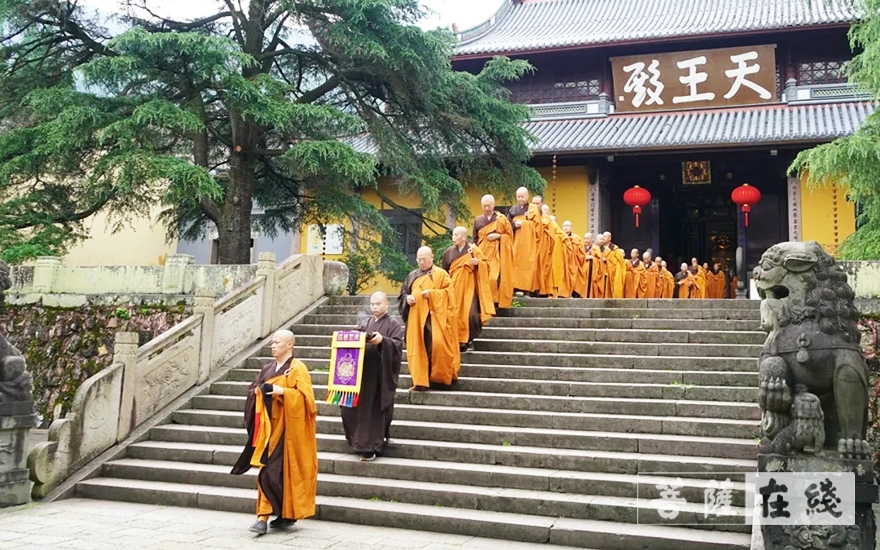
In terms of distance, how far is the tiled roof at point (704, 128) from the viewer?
44.8 feet

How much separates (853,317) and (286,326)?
6.65 meters

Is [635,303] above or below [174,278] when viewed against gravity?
below

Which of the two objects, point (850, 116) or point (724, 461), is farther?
point (850, 116)

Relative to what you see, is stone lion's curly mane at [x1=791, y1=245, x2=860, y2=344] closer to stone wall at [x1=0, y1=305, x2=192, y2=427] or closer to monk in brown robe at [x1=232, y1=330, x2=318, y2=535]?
monk in brown robe at [x1=232, y1=330, x2=318, y2=535]

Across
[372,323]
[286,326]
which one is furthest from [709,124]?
[372,323]

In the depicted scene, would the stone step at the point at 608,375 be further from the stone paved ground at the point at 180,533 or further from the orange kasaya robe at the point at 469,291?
the stone paved ground at the point at 180,533

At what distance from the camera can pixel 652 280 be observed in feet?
45.6

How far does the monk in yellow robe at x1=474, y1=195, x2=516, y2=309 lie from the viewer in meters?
8.96

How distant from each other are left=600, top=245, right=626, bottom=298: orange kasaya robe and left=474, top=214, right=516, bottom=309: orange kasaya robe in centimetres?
359

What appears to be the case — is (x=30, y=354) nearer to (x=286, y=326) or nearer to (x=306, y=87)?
(x=286, y=326)

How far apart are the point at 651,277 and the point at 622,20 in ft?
26.5

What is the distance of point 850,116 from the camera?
46.4 feet

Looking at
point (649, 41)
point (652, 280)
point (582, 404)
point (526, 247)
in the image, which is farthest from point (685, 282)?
point (582, 404)

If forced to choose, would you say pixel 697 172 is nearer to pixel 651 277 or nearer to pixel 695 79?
pixel 695 79
